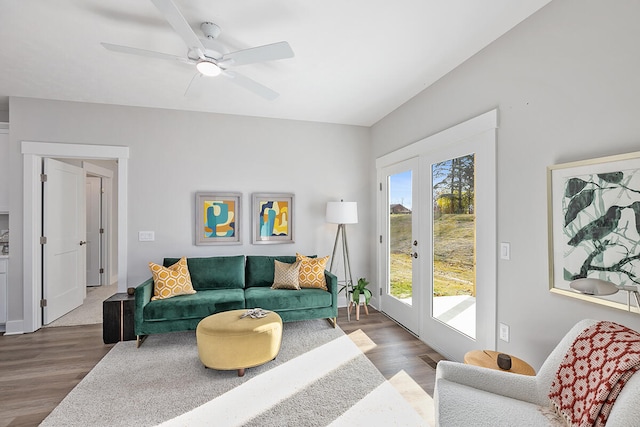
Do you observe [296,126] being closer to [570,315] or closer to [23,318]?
[570,315]

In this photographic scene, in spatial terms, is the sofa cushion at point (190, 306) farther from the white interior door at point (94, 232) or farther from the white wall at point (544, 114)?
the white interior door at point (94, 232)

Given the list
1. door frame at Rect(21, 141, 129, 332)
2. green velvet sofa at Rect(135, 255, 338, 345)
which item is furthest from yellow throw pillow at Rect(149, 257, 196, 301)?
door frame at Rect(21, 141, 129, 332)

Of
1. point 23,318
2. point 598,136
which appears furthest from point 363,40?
point 23,318

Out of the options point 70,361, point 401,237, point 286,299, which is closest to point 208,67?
point 286,299

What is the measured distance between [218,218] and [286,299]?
147 cm

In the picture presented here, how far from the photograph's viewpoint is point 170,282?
3.27 metres

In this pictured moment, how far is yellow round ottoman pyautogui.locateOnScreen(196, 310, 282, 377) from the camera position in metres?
2.46

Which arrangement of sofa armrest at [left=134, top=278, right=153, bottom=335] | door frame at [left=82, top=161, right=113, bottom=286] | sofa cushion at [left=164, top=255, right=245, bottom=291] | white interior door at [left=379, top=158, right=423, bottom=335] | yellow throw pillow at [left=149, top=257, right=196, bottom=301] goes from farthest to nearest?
1. door frame at [left=82, top=161, right=113, bottom=286]
2. sofa cushion at [left=164, top=255, right=245, bottom=291]
3. white interior door at [left=379, top=158, right=423, bottom=335]
4. yellow throw pillow at [left=149, top=257, right=196, bottom=301]
5. sofa armrest at [left=134, top=278, right=153, bottom=335]

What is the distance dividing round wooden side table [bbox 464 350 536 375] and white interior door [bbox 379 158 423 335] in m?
1.32

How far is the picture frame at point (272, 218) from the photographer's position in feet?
13.5

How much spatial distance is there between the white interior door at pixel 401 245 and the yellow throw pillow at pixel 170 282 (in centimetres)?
244

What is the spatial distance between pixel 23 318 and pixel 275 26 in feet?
13.8

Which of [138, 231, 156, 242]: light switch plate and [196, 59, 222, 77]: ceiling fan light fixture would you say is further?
[138, 231, 156, 242]: light switch plate

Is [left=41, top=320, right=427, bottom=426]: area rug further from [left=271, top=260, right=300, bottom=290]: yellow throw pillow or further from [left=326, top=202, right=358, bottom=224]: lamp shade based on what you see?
[left=326, top=202, right=358, bottom=224]: lamp shade
